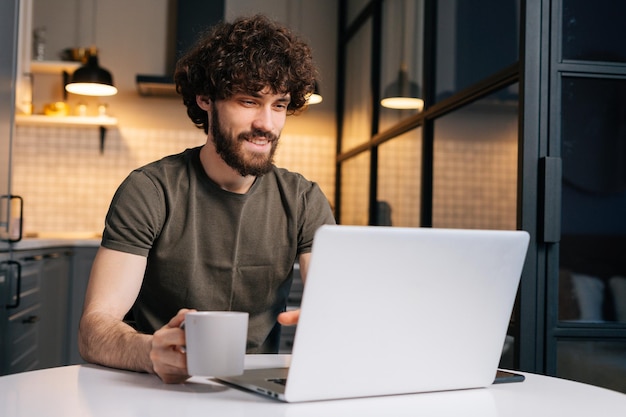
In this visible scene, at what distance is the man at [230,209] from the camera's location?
1568mm

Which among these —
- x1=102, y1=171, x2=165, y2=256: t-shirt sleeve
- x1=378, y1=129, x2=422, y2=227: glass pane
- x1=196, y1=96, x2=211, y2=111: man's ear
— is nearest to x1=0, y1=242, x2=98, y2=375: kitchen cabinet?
x1=196, y1=96, x2=211, y2=111: man's ear

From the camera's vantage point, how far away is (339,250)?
86 centimetres

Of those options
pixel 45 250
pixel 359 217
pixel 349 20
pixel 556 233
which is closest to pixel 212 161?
pixel 556 233

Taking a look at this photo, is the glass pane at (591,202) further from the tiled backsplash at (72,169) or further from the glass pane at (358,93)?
the tiled backsplash at (72,169)

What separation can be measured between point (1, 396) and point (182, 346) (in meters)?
0.22

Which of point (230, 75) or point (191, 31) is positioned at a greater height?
point (191, 31)

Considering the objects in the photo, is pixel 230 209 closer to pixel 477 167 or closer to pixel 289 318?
pixel 289 318

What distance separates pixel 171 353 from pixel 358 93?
3.79m

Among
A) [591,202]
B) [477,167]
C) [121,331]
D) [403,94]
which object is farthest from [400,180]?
[121,331]

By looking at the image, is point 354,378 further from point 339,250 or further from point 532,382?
point 532,382

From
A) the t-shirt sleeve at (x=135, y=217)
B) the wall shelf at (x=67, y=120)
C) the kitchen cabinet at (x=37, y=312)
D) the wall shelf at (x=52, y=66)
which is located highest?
the wall shelf at (x=52, y=66)

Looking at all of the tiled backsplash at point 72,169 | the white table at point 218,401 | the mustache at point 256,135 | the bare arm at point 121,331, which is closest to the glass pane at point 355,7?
the tiled backsplash at point 72,169

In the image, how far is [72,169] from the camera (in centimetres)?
481

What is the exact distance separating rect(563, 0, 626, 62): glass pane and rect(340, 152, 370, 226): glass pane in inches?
85.3
